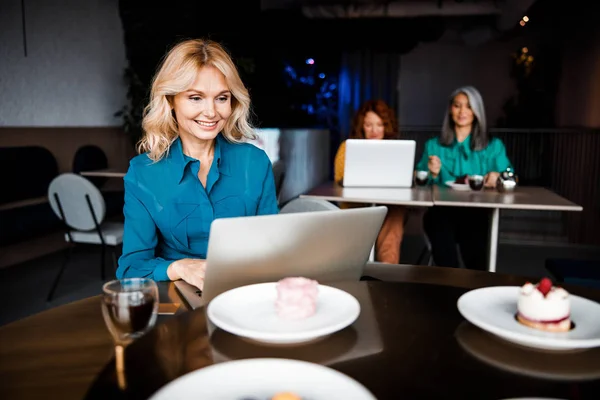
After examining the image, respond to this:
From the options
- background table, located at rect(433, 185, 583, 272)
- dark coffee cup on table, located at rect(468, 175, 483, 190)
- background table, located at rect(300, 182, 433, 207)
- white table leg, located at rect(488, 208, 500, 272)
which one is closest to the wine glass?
background table, located at rect(300, 182, 433, 207)

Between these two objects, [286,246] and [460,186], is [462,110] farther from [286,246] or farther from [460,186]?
[286,246]

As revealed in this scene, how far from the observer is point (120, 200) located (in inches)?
203

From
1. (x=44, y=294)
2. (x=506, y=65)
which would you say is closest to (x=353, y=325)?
(x=44, y=294)

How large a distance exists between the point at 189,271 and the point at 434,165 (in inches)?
95.2

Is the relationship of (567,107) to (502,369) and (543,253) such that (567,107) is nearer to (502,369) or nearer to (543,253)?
(543,253)

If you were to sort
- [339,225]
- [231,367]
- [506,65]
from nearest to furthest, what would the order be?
1. [231,367]
2. [339,225]
3. [506,65]

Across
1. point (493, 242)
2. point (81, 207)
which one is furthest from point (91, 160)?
point (493, 242)

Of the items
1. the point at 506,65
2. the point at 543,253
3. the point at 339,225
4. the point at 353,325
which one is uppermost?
the point at 506,65

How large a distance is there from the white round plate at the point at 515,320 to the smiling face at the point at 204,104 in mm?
1000

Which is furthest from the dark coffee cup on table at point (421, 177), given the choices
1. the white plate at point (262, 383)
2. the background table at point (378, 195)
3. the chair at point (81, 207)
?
the white plate at point (262, 383)

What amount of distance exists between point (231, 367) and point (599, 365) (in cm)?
49

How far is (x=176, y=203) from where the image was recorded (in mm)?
1567

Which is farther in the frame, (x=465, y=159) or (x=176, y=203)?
(x=465, y=159)

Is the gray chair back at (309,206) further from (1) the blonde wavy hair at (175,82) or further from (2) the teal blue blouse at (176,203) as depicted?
(1) the blonde wavy hair at (175,82)
